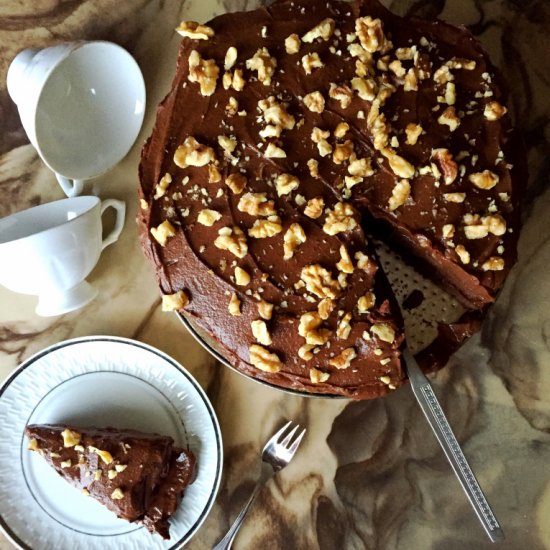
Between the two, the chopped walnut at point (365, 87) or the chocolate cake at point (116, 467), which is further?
the chocolate cake at point (116, 467)

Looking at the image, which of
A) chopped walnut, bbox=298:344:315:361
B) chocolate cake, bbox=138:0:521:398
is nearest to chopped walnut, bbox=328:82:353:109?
chocolate cake, bbox=138:0:521:398

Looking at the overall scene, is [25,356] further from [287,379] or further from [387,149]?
[387,149]

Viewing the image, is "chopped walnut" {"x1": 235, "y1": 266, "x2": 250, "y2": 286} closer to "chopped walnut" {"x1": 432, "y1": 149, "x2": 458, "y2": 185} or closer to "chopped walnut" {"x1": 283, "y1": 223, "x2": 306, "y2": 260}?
"chopped walnut" {"x1": 283, "y1": 223, "x2": 306, "y2": 260}

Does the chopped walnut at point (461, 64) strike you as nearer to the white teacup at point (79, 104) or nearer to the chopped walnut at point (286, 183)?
the chopped walnut at point (286, 183)

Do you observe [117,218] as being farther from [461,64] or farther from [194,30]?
[461,64]

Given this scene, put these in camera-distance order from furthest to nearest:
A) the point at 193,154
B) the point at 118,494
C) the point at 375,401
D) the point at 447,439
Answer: the point at 375,401, the point at 118,494, the point at 447,439, the point at 193,154

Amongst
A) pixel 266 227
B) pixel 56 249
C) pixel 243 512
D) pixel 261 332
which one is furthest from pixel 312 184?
pixel 243 512

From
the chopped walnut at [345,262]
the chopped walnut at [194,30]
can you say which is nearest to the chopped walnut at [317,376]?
the chopped walnut at [345,262]
